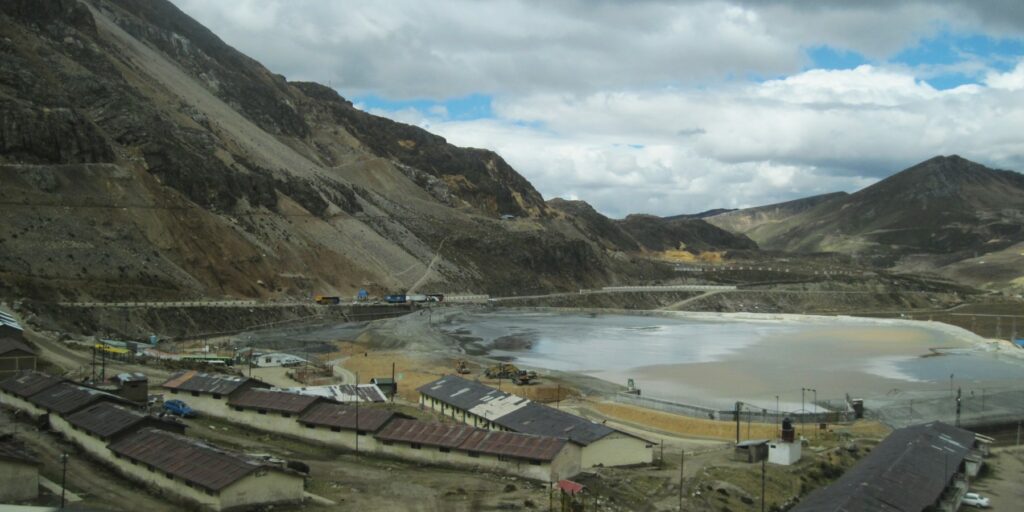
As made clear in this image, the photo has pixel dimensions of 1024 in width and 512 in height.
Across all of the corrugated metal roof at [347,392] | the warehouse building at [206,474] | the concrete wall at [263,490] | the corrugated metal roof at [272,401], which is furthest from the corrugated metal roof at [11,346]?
the concrete wall at [263,490]

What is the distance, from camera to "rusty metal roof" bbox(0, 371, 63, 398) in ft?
115

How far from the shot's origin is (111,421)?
1166 inches

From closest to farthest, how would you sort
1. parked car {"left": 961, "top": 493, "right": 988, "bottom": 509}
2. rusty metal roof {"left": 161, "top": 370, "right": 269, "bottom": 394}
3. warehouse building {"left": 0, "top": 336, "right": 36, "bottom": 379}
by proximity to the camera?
parked car {"left": 961, "top": 493, "right": 988, "bottom": 509}
rusty metal roof {"left": 161, "top": 370, "right": 269, "bottom": 394}
warehouse building {"left": 0, "top": 336, "right": 36, "bottom": 379}

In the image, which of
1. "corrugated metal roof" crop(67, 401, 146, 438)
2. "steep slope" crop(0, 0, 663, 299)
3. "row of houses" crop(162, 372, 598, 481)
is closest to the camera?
"corrugated metal roof" crop(67, 401, 146, 438)

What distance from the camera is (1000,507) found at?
1344 inches

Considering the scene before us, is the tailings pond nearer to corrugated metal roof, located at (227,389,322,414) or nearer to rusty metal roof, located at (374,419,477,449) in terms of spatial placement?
rusty metal roof, located at (374,419,477,449)

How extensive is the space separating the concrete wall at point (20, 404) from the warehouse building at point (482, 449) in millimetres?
12912

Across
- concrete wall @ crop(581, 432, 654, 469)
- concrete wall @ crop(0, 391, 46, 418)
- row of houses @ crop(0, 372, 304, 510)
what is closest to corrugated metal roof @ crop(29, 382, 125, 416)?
row of houses @ crop(0, 372, 304, 510)

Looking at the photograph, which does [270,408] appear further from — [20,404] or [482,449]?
[482,449]

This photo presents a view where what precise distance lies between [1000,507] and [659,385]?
86.8 feet

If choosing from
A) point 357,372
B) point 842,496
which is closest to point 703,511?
point 842,496

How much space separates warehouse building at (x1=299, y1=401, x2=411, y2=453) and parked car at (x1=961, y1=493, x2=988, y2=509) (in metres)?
21.8

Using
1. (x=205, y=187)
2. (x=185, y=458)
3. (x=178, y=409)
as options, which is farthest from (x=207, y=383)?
(x=205, y=187)

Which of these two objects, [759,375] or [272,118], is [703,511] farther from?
[272,118]
